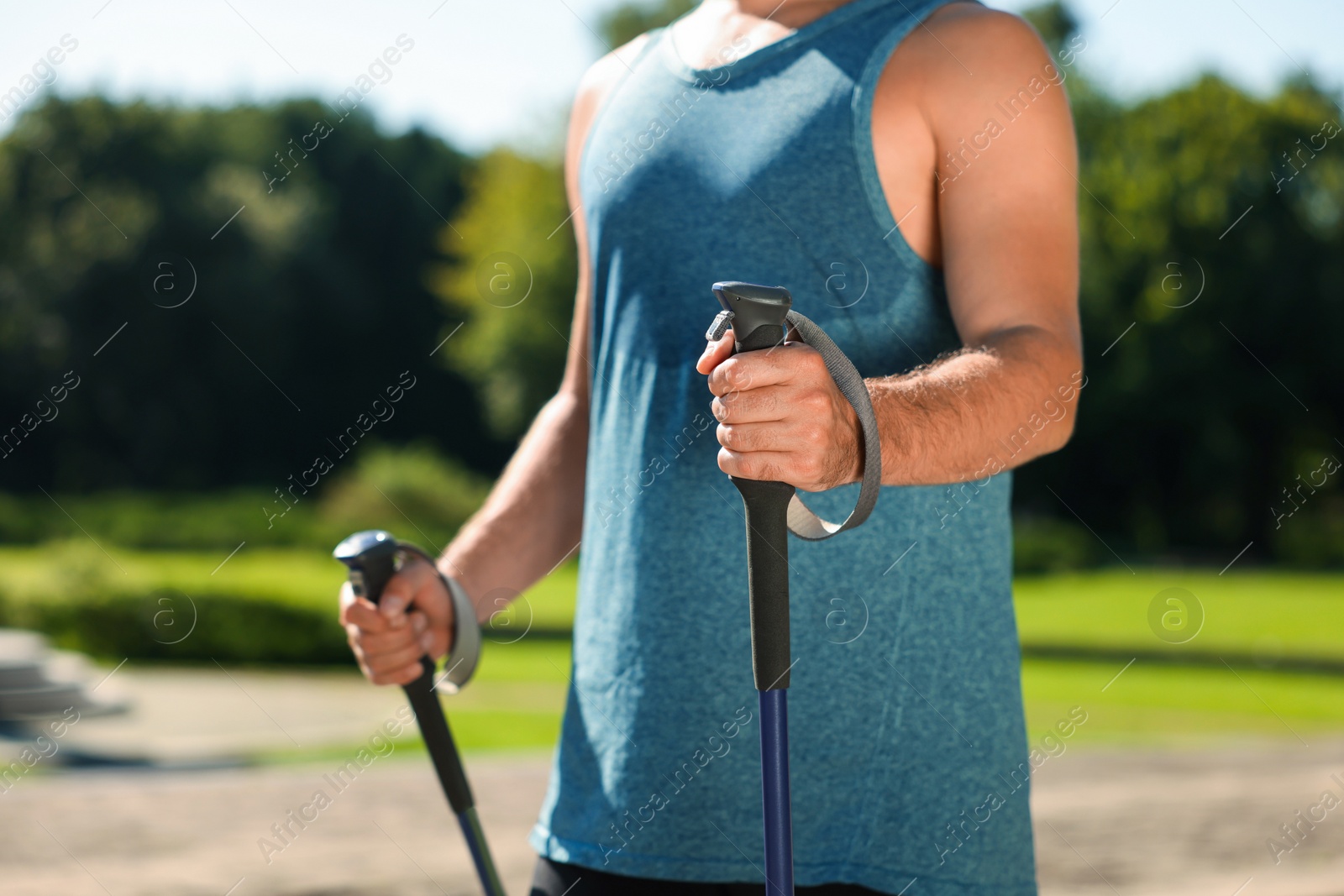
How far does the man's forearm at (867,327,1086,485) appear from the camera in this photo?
1430mm

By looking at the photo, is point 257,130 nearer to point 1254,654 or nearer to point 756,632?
point 1254,654

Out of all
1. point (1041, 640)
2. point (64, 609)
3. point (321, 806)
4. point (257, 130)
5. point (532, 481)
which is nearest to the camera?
point (532, 481)

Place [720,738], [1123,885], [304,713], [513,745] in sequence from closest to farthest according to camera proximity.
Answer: [720,738] → [1123,885] → [513,745] → [304,713]

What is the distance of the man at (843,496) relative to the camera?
1709 mm

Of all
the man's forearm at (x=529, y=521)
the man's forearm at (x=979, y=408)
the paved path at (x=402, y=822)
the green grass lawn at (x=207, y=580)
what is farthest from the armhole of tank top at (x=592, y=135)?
the green grass lawn at (x=207, y=580)

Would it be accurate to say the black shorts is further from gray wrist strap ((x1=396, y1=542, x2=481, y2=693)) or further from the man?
gray wrist strap ((x1=396, y1=542, x2=481, y2=693))

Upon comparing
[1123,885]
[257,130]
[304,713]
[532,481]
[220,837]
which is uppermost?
[257,130]

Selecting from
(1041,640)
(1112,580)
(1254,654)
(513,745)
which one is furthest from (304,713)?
(1112,580)

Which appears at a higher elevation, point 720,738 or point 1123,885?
point 720,738

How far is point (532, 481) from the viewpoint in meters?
2.20

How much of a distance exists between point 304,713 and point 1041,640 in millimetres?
10668

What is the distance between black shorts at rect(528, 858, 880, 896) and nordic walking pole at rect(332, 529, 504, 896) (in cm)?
18

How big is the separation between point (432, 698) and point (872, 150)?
3.40 feet

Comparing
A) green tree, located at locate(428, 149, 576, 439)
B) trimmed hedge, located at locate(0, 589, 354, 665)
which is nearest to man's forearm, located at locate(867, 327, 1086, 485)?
trimmed hedge, located at locate(0, 589, 354, 665)
